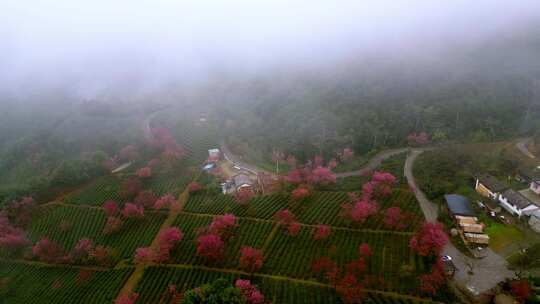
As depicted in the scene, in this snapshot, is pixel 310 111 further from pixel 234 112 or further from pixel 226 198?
pixel 226 198

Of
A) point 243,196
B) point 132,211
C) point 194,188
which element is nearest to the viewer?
point 243,196

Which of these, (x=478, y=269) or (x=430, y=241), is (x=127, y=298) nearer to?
(x=430, y=241)

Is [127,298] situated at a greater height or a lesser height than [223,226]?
lesser

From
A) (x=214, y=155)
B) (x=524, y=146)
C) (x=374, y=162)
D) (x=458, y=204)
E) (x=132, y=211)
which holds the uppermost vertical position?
(x=524, y=146)

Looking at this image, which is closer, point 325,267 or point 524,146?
point 325,267

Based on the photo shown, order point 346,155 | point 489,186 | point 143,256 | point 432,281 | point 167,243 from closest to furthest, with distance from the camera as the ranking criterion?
point 432,281, point 489,186, point 143,256, point 167,243, point 346,155

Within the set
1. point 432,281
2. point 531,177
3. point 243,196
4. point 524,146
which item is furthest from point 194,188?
point 524,146

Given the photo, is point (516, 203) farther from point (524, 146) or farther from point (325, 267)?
point (325, 267)

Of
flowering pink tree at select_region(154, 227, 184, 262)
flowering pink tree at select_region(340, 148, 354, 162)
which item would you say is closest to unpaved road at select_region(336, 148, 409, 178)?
flowering pink tree at select_region(340, 148, 354, 162)

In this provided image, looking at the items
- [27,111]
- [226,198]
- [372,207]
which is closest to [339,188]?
[372,207]
